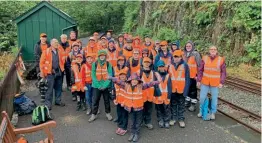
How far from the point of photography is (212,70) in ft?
24.6

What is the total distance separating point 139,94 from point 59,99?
3670 mm

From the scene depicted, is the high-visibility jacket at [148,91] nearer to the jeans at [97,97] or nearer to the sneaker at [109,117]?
the jeans at [97,97]

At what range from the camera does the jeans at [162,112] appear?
7431 mm

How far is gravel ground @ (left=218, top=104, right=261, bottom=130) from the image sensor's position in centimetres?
768

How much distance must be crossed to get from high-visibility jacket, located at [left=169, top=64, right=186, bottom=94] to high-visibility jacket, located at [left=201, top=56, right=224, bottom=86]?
714 millimetres

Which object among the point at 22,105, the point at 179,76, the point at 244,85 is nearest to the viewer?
the point at 179,76

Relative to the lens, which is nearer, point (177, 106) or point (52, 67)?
point (177, 106)

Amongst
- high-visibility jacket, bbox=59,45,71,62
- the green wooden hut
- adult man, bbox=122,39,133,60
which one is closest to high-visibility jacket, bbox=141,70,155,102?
adult man, bbox=122,39,133,60

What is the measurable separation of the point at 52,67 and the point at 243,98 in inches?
250

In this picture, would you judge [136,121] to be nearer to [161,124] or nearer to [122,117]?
[122,117]

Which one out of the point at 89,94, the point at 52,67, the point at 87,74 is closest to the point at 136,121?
the point at 89,94

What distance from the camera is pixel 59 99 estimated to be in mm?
9203

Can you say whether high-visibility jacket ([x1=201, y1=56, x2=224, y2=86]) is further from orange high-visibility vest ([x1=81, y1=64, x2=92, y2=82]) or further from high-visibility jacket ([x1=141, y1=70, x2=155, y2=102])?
orange high-visibility vest ([x1=81, y1=64, x2=92, y2=82])

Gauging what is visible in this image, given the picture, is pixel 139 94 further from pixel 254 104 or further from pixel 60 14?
A: pixel 60 14
